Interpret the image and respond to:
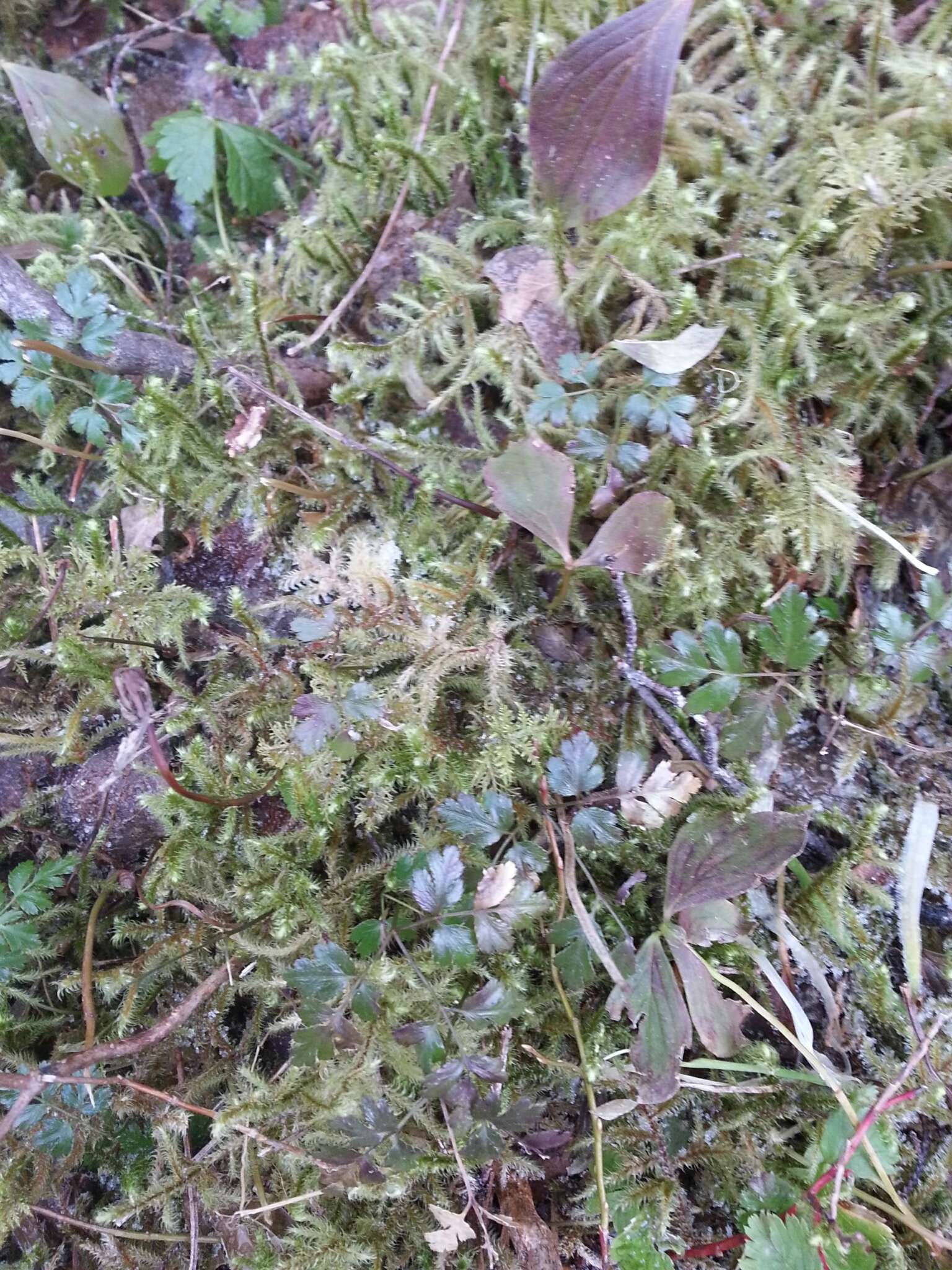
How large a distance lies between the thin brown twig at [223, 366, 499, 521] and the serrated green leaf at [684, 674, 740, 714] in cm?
58

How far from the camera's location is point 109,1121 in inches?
62.9

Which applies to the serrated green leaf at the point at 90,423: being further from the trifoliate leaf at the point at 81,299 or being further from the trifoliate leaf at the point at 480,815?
the trifoliate leaf at the point at 480,815

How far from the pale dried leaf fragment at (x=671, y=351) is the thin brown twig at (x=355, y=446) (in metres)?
0.44

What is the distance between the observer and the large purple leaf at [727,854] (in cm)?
139

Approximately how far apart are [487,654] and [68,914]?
1119 millimetres

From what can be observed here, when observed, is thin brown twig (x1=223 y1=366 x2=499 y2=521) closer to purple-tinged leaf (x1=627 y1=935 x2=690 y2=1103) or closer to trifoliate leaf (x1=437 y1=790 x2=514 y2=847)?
trifoliate leaf (x1=437 y1=790 x2=514 y2=847)

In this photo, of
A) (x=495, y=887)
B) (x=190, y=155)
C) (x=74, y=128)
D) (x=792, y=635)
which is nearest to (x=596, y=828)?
(x=495, y=887)

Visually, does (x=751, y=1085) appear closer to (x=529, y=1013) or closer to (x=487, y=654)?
(x=529, y=1013)

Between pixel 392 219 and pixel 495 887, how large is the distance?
161cm


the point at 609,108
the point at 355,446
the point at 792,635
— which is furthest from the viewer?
the point at 355,446

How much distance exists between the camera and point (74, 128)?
6.91 feet

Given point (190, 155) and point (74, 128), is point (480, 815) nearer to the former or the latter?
point (190, 155)

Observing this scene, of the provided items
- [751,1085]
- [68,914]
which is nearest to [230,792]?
[68,914]

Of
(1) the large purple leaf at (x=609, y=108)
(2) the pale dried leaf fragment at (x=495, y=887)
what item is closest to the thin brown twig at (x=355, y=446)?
(1) the large purple leaf at (x=609, y=108)
